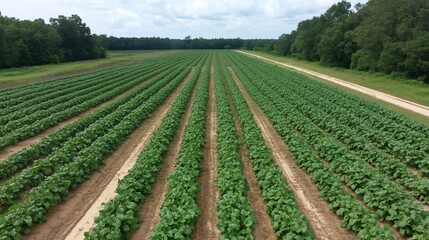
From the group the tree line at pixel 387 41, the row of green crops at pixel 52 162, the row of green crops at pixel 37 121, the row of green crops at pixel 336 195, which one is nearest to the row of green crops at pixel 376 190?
the row of green crops at pixel 336 195

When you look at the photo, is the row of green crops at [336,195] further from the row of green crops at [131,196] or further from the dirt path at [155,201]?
the row of green crops at [131,196]

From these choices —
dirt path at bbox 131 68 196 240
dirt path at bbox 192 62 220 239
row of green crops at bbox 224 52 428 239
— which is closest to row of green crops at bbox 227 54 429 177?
row of green crops at bbox 224 52 428 239

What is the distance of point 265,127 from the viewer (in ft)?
61.8

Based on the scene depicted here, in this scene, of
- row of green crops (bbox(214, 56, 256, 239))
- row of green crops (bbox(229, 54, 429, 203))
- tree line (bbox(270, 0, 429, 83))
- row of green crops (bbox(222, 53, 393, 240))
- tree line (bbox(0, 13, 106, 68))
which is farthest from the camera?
tree line (bbox(0, 13, 106, 68))

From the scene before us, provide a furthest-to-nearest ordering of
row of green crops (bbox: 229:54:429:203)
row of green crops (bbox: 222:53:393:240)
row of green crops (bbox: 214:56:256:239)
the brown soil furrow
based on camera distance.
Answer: row of green crops (bbox: 229:54:429:203) < the brown soil furrow < row of green crops (bbox: 222:53:393:240) < row of green crops (bbox: 214:56:256:239)

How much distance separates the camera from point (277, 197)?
9.34 metres

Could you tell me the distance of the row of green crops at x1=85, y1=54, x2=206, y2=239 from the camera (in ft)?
26.0

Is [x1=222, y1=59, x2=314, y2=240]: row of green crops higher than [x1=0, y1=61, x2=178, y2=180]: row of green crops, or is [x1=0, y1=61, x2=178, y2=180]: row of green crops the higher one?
[x1=222, y1=59, x2=314, y2=240]: row of green crops

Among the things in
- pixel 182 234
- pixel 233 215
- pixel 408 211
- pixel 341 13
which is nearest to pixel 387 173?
pixel 408 211

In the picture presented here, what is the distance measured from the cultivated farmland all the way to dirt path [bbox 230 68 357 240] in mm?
40

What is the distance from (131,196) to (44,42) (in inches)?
3042

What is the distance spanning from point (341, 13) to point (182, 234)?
87.8 m

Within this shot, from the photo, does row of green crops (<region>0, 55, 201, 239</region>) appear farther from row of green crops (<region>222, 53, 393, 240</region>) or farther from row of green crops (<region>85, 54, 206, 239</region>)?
row of green crops (<region>222, 53, 393, 240</region>)

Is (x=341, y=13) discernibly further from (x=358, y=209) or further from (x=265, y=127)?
(x=358, y=209)
